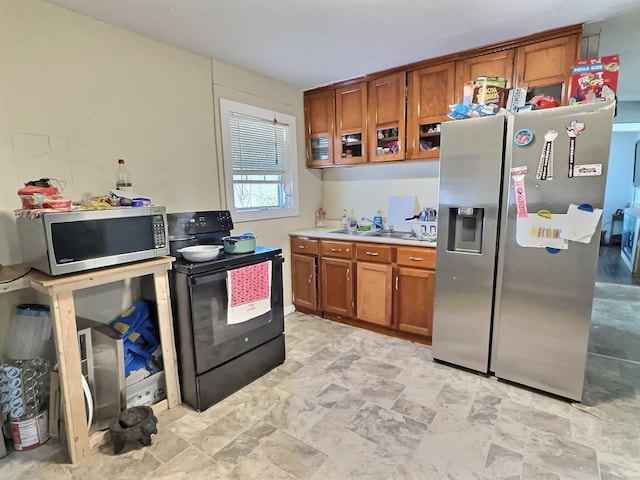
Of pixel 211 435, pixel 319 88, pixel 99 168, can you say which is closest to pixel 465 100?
pixel 319 88

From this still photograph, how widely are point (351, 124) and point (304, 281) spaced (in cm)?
168

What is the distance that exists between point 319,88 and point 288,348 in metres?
2.61

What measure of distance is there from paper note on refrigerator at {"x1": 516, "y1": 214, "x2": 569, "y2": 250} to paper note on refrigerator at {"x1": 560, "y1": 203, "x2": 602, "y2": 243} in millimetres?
30

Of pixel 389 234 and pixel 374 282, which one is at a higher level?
pixel 389 234

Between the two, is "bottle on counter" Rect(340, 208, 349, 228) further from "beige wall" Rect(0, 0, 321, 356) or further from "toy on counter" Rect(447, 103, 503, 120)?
"toy on counter" Rect(447, 103, 503, 120)

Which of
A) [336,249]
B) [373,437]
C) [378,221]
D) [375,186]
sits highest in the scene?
[375,186]

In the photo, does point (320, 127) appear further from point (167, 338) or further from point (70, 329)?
point (70, 329)

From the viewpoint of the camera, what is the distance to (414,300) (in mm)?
2836

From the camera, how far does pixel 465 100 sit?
7.64 feet

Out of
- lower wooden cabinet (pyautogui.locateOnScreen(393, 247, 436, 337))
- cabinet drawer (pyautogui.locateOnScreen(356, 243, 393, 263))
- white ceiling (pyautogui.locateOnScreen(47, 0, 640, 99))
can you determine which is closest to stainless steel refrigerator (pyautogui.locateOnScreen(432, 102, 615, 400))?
lower wooden cabinet (pyautogui.locateOnScreen(393, 247, 436, 337))

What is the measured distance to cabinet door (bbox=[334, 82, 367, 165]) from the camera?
10.7 feet

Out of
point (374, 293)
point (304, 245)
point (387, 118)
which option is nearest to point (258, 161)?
point (304, 245)

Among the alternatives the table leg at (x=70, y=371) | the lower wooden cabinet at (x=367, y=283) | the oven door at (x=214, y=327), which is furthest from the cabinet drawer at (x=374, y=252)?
the table leg at (x=70, y=371)

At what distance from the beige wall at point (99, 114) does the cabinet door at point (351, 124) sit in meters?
0.98
